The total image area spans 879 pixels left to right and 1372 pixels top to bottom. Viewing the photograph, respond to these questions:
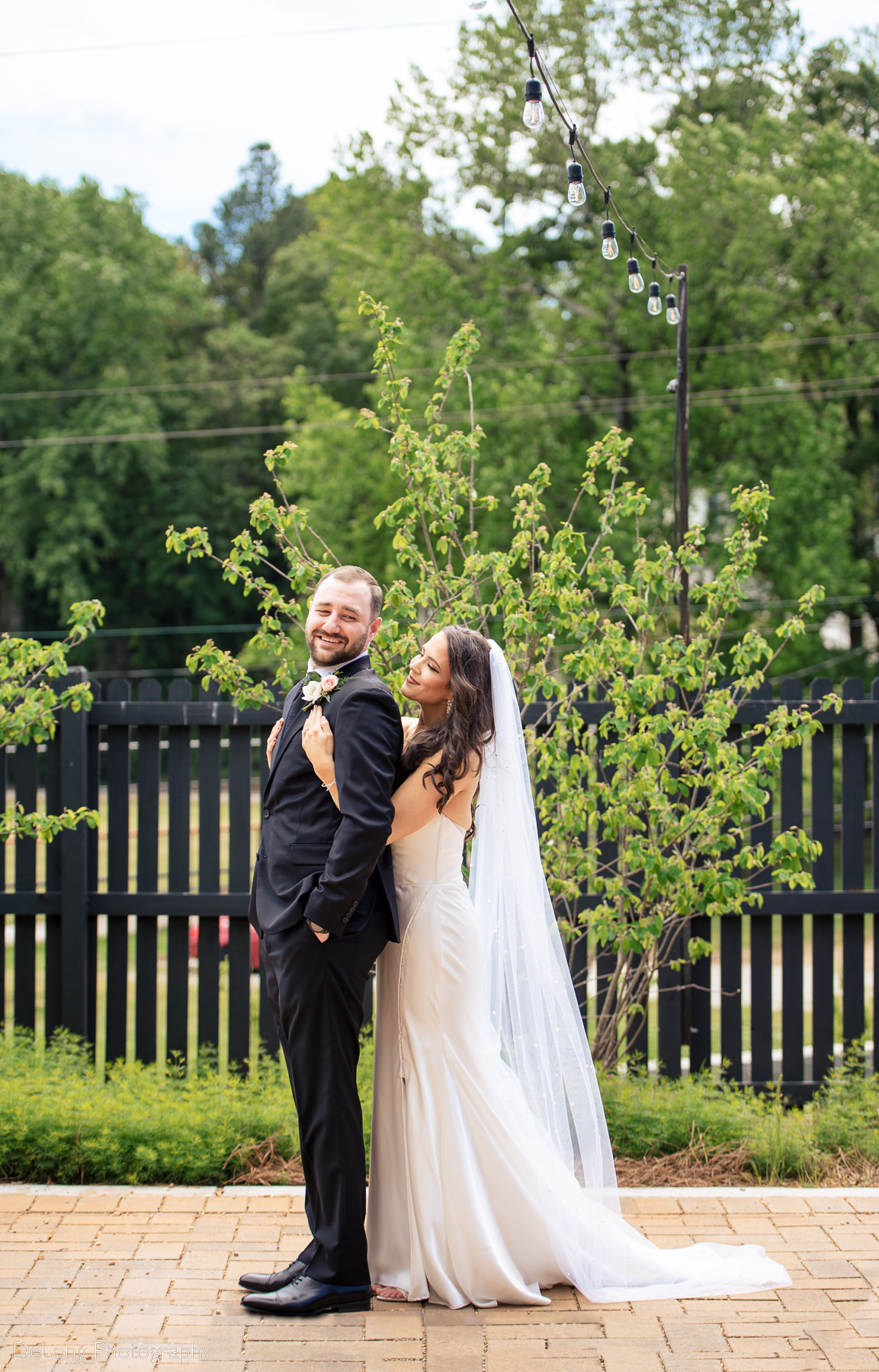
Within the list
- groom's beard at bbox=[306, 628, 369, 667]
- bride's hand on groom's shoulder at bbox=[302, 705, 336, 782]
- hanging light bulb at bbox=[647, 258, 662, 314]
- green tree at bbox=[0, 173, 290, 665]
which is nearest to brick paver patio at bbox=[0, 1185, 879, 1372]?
bride's hand on groom's shoulder at bbox=[302, 705, 336, 782]

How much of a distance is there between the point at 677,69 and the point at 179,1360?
24731 millimetres

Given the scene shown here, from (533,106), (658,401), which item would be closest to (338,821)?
(533,106)

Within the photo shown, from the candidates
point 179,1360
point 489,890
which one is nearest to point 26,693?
point 489,890

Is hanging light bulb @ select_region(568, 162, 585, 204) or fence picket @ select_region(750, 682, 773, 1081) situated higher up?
hanging light bulb @ select_region(568, 162, 585, 204)

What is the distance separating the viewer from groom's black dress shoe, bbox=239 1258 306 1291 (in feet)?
10.9

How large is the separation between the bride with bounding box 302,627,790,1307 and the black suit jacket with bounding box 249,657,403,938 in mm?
96

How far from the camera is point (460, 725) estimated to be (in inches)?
132

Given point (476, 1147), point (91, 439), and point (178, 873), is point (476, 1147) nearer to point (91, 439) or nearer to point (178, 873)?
point (178, 873)

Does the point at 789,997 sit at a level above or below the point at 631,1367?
above

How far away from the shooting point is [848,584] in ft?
67.8

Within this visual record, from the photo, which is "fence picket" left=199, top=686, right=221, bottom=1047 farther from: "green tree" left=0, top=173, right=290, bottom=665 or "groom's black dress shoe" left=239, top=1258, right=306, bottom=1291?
"green tree" left=0, top=173, right=290, bottom=665

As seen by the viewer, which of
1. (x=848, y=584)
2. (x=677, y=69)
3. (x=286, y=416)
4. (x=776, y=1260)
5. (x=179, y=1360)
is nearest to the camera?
(x=179, y=1360)

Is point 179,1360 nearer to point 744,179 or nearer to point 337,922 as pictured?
point 337,922

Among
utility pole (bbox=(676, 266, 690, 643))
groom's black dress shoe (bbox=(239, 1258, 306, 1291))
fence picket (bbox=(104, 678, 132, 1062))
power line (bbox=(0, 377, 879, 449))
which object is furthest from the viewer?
power line (bbox=(0, 377, 879, 449))
